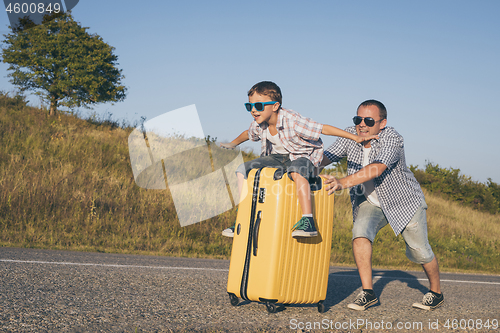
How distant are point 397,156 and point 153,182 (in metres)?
10.4

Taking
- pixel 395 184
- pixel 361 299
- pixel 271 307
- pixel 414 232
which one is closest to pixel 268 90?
pixel 395 184

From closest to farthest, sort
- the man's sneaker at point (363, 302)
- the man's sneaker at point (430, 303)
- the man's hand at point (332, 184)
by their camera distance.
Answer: the man's hand at point (332, 184)
the man's sneaker at point (363, 302)
the man's sneaker at point (430, 303)

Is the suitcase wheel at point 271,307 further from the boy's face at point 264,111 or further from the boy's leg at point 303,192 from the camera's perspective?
the boy's face at point 264,111

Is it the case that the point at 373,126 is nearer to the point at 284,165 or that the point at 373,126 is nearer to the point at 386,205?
the point at 386,205

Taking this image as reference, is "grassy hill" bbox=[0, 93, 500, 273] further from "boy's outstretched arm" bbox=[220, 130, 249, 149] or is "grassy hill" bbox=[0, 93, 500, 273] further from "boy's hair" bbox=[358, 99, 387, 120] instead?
"boy's hair" bbox=[358, 99, 387, 120]

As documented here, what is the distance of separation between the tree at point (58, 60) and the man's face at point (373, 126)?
2068cm

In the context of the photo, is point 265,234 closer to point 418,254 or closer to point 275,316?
point 275,316

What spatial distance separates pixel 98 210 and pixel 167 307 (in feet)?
23.5

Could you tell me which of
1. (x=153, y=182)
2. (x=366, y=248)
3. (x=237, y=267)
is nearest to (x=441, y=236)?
(x=153, y=182)

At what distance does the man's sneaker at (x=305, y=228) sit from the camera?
3.08 metres

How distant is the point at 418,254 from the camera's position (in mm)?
3814

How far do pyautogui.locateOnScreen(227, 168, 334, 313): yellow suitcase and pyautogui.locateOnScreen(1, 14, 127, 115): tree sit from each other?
20.9 meters

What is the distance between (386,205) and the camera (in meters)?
3.86

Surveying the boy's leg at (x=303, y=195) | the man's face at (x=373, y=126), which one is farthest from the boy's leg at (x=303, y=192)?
the man's face at (x=373, y=126)
